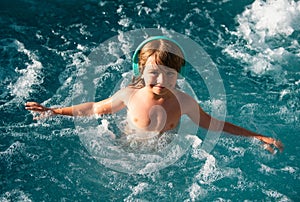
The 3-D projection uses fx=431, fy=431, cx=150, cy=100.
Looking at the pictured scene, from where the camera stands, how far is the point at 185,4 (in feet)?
17.7

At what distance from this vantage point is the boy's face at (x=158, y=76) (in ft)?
10.2

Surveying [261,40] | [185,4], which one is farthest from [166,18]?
[261,40]

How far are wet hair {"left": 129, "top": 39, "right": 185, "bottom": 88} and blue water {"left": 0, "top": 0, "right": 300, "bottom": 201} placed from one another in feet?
3.07

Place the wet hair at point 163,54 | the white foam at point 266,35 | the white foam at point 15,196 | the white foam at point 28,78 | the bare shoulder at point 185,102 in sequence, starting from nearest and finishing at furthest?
1. the wet hair at point 163,54
2. the white foam at point 15,196
3. the bare shoulder at point 185,102
4. the white foam at point 28,78
5. the white foam at point 266,35

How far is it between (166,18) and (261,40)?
1.16 m

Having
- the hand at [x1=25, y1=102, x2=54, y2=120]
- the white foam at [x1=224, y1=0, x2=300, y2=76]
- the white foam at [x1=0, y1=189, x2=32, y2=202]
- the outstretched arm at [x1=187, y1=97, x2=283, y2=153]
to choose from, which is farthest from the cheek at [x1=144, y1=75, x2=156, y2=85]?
the white foam at [x1=224, y1=0, x2=300, y2=76]

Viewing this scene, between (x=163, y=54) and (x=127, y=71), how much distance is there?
5.03 feet

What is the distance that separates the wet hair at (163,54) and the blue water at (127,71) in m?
0.93

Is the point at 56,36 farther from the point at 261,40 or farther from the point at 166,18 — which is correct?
the point at 261,40

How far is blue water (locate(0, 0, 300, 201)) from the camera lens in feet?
11.5

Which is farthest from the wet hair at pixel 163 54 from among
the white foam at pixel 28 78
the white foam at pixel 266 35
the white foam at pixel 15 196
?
the white foam at pixel 266 35

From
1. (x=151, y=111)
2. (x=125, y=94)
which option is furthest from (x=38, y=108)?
(x=151, y=111)

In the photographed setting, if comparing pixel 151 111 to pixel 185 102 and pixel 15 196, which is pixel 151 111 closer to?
pixel 185 102

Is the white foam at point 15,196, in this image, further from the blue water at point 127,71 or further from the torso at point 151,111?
the torso at point 151,111
